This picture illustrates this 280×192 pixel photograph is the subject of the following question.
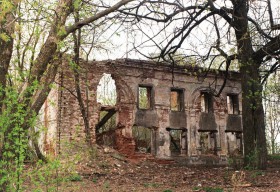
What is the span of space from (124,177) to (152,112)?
290 inches

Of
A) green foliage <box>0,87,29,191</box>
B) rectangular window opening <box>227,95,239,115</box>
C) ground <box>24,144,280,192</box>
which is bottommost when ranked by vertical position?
ground <box>24,144,280,192</box>

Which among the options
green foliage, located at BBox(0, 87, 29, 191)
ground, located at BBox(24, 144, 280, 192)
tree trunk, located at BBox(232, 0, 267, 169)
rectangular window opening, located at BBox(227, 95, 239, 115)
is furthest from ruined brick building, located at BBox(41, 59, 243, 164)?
green foliage, located at BBox(0, 87, 29, 191)

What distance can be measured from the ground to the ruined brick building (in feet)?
4.82

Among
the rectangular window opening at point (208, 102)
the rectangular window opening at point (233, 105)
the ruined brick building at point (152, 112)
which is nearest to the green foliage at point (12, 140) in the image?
the ruined brick building at point (152, 112)

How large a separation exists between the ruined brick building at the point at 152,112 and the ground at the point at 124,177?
1471 millimetres

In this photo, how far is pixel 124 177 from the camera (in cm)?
1330

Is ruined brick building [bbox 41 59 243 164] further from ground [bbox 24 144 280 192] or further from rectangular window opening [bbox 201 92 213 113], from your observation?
ground [bbox 24 144 280 192]

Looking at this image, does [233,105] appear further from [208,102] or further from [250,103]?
[250,103]

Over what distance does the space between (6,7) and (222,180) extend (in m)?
8.15

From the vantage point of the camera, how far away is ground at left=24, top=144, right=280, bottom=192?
301 inches

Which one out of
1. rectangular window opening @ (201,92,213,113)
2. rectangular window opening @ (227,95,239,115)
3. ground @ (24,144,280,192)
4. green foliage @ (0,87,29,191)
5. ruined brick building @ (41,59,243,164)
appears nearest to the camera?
green foliage @ (0,87,29,191)

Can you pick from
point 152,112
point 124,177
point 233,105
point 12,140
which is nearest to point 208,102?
point 233,105

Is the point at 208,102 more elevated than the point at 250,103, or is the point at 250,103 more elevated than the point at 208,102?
the point at 208,102

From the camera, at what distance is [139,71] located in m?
20.2
